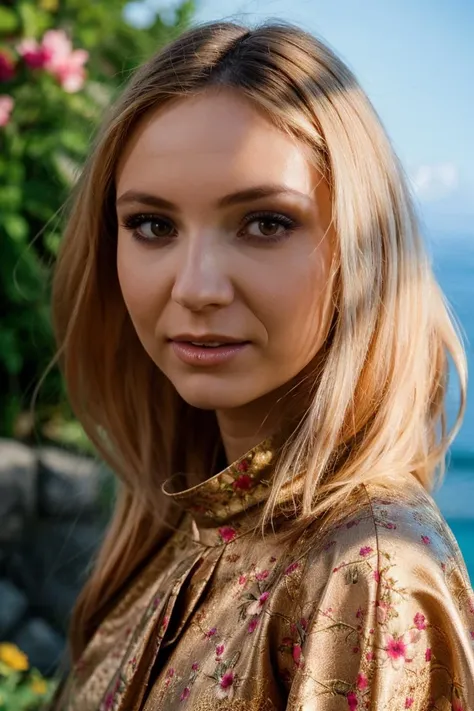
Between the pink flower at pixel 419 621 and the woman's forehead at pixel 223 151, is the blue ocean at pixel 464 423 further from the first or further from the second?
the pink flower at pixel 419 621

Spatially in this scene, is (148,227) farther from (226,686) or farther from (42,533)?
(42,533)

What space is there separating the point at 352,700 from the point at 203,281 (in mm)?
583

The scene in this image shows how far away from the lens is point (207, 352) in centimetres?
154

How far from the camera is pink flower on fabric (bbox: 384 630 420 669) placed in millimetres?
1281

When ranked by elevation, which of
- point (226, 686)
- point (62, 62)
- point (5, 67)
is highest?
point (62, 62)

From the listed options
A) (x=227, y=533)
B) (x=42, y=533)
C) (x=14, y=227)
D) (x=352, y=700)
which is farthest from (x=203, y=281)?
(x=14, y=227)

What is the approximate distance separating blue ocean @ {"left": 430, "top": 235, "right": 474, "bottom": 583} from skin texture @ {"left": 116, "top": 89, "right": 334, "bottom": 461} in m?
0.64

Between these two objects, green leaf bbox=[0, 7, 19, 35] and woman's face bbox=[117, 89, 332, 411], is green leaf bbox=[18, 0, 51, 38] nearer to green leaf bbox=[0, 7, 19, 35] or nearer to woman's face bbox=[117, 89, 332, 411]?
green leaf bbox=[0, 7, 19, 35]

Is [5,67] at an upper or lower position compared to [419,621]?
upper

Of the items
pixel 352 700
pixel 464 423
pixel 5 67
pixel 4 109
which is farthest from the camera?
pixel 5 67

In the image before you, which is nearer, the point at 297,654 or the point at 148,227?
the point at 297,654

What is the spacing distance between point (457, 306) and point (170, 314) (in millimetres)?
790

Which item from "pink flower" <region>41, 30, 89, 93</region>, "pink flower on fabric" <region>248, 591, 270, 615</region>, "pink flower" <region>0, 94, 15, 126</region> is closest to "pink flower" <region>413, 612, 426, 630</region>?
"pink flower on fabric" <region>248, 591, 270, 615</region>

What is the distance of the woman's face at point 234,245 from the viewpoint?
1.48m
